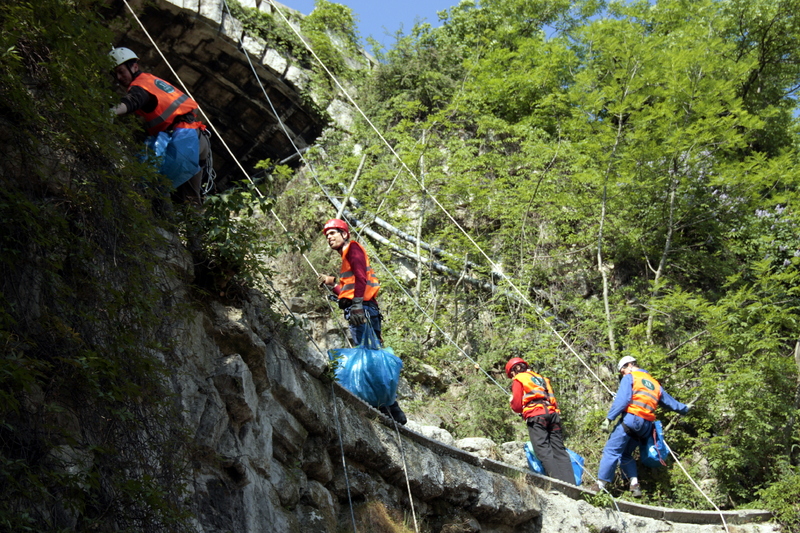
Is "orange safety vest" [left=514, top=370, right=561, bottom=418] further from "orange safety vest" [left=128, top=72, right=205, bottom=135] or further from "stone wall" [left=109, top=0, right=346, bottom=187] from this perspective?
"stone wall" [left=109, top=0, right=346, bottom=187]

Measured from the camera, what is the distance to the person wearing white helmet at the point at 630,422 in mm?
7379

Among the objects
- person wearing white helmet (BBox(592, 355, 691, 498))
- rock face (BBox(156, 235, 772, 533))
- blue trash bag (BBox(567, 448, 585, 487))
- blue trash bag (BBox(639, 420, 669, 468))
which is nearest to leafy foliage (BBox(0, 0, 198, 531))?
rock face (BBox(156, 235, 772, 533))

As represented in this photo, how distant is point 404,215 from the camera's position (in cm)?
1130

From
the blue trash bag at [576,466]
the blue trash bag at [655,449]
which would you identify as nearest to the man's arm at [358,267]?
the blue trash bag at [576,466]

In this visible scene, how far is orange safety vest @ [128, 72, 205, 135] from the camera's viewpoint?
453cm

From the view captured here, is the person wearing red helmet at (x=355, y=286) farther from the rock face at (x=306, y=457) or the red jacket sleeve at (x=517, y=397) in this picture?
the red jacket sleeve at (x=517, y=397)

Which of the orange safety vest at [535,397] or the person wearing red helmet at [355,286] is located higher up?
the person wearing red helmet at [355,286]

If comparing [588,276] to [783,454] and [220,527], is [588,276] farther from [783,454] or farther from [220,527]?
[220,527]

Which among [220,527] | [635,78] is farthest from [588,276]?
[220,527]

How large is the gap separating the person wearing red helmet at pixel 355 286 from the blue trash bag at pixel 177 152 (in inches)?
57.2

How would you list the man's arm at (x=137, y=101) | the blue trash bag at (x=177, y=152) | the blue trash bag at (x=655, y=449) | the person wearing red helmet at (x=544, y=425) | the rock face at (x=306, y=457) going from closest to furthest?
the rock face at (x=306, y=457) < the man's arm at (x=137, y=101) < the blue trash bag at (x=177, y=152) < the person wearing red helmet at (x=544, y=425) < the blue trash bag at (x=655, y=449)

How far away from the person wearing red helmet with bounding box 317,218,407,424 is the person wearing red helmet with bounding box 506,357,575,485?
5.47ft

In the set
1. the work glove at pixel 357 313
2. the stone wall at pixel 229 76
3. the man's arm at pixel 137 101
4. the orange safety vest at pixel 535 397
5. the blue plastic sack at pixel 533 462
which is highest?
the stone wall at pixel 229 76

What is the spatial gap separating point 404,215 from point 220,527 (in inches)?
323
